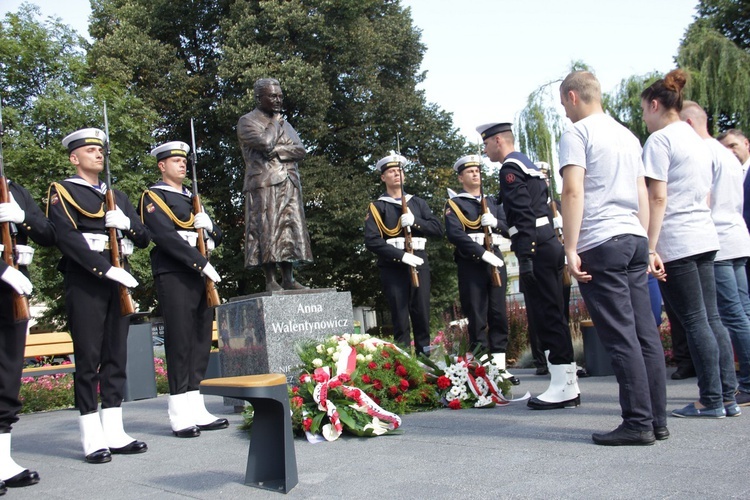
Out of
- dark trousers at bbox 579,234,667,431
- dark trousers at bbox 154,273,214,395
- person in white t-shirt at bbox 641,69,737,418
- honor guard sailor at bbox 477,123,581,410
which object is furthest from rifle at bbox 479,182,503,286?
A: dark trousers at bbox 579,234,667,431

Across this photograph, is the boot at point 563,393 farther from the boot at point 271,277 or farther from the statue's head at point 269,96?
the statue's head at point 269,96

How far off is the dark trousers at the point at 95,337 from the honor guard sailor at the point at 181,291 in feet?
2.46

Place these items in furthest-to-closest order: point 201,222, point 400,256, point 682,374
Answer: point 400,256
point 682,374
point 201,222

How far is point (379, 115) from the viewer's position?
87.5 feet

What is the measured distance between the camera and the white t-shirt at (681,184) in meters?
4.90

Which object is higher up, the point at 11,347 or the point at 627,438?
the point at 11,347

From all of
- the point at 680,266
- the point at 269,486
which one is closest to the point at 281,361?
the point at 269,486

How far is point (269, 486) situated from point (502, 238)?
201 inches

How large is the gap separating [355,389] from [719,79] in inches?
762

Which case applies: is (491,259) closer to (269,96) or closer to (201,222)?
(269,96)

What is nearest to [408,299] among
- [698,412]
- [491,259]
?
[491,259]

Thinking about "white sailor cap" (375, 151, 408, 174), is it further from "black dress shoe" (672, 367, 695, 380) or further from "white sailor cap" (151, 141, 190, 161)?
"black dress shoe" (672, 367, 695, 380)

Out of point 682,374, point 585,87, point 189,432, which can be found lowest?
point 682,374

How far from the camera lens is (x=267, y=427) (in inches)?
157
